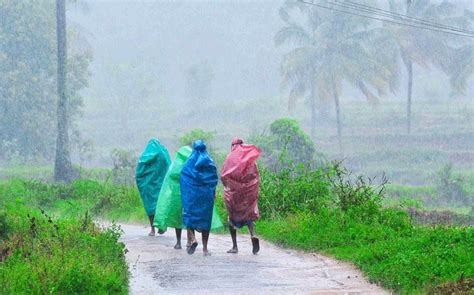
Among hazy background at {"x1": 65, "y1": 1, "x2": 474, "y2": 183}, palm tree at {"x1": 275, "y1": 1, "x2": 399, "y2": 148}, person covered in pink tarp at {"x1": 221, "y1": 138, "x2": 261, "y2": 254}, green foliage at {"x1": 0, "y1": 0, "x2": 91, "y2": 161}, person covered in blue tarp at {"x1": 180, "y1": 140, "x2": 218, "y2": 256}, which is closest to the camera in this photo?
person covered in blue tarp at {"x1": 180, "y1": 140, "x2": 218, "y2": 256}

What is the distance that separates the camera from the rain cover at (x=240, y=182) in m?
13.2

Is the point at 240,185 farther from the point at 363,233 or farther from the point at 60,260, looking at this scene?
the point at 60,260

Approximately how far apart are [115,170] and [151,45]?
60160 millimetres

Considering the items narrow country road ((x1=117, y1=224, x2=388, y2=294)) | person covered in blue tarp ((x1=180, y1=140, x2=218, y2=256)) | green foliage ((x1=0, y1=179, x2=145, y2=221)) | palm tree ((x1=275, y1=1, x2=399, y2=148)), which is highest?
palm tree ((x1=275, y1=1, x2=399, y2=148))

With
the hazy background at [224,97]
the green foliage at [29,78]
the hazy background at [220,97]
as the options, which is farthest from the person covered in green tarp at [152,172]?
the hazy background at [224,97]

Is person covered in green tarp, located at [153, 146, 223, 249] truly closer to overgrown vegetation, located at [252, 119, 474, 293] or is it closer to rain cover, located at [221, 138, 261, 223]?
rain cover, located at [221, 138, 261, 223]

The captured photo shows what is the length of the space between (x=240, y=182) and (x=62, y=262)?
4.32m

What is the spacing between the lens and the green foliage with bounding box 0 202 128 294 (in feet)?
29.3

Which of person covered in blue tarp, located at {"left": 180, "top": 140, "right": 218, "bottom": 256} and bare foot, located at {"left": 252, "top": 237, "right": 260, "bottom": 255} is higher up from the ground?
person covered in blue tarp, located at {"left": 180, "top": 140, "right": 218, "bottom": 256}

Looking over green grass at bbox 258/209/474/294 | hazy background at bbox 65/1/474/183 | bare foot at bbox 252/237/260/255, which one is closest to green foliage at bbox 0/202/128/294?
bare foot at bbox 252/237/260/255

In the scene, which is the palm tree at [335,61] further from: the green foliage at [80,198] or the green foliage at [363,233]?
the green foliage at [363,233]

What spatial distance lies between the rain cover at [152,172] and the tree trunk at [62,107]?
1614 cm

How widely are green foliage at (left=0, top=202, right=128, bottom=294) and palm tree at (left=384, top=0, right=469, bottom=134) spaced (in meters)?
46.3

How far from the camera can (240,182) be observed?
1326cm
